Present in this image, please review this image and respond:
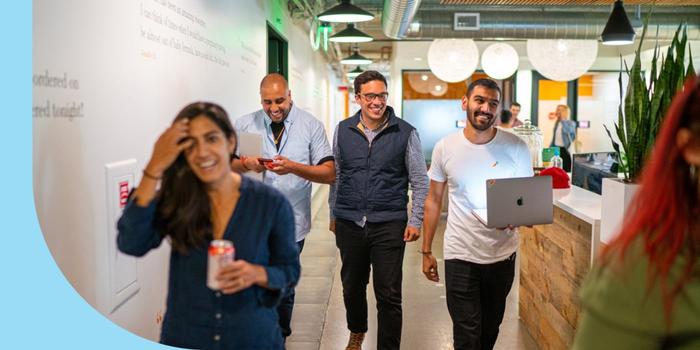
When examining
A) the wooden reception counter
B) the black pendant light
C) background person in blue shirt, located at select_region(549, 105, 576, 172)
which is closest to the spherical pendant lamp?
the black pendant light

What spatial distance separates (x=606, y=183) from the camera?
2.71 m

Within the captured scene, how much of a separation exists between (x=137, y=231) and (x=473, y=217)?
1.82 meters

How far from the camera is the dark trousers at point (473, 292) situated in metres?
3.02

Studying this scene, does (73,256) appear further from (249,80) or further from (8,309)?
(249,80)

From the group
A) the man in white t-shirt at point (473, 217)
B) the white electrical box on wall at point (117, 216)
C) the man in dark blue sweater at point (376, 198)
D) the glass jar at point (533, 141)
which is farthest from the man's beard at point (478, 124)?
the glass jar at point (533, 141)

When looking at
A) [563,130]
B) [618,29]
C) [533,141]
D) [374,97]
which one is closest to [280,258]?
[374,97]

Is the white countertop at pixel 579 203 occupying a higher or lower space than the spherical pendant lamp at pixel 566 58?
lower

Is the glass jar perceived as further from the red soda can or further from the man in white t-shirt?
the red soda can

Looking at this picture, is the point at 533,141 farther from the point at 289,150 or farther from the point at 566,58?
the point at 289,150

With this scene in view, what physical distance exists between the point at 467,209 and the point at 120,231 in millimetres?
1815

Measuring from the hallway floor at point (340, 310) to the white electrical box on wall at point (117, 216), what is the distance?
583 millimetres

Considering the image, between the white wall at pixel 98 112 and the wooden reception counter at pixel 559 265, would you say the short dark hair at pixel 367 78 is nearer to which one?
the wooden reception counter at pixel 559 265

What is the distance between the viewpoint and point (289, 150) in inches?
72.2

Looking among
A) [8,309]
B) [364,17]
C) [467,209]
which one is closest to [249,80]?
[8,309]
